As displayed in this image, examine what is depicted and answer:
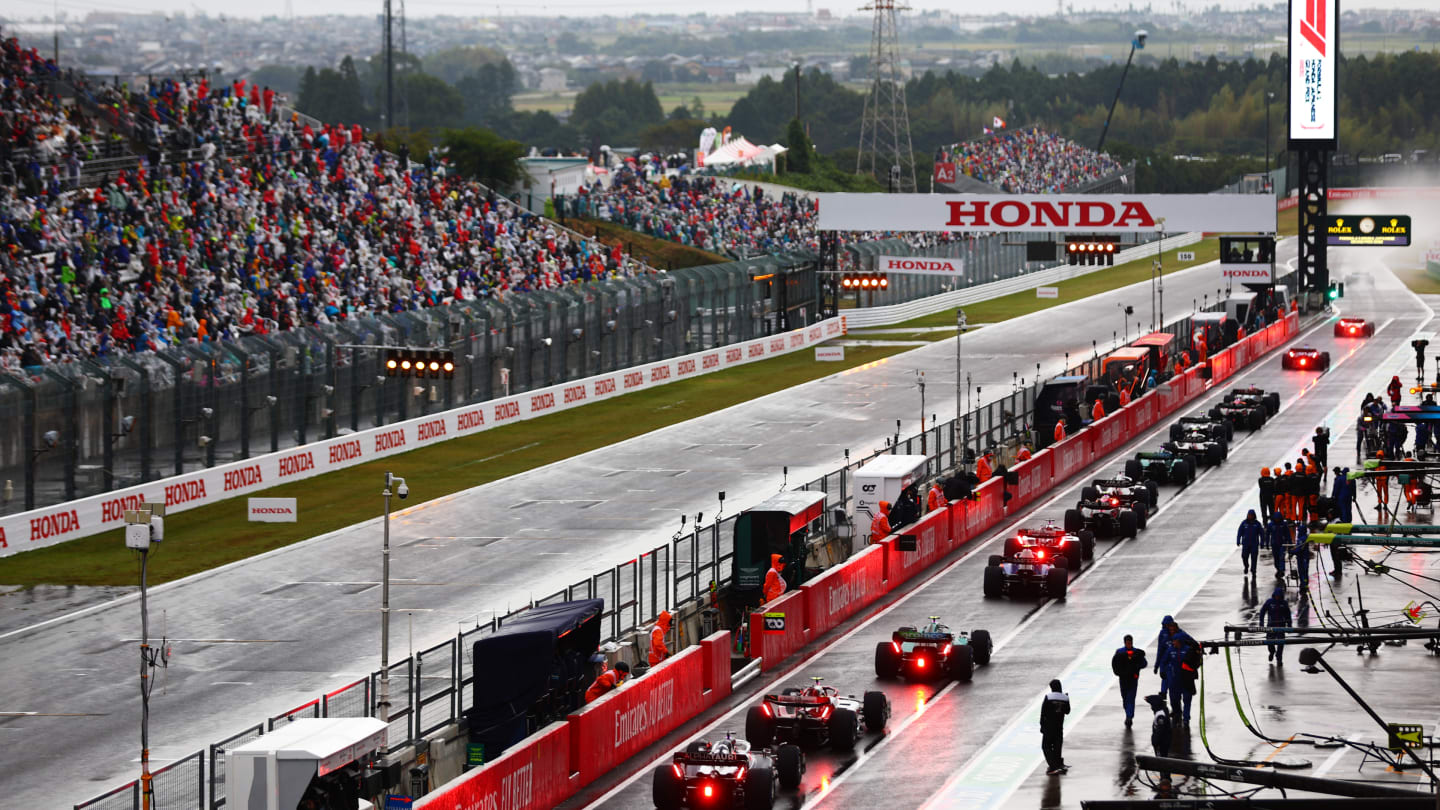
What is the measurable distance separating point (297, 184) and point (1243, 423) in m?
28.5

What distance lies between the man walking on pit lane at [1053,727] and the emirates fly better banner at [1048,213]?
4797 centimetres

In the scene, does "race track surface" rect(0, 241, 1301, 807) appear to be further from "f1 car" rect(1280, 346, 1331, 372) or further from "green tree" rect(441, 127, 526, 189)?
"green tree" rect(441, 127, 526, 189)

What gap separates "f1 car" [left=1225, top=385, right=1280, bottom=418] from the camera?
55906 mm

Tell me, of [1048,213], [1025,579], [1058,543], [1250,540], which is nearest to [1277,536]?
[1250,540]

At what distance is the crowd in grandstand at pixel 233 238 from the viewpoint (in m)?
45.1

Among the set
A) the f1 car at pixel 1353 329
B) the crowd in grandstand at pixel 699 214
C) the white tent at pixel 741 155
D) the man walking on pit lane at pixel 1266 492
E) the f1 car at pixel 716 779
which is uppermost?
the white tent at pixel 741 155

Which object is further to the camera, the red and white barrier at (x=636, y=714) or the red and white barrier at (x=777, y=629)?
the red and white barrier at (x=777, y=629)

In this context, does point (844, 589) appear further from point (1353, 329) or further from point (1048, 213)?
point (1353, 329)

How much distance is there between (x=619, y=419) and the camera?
5678cm

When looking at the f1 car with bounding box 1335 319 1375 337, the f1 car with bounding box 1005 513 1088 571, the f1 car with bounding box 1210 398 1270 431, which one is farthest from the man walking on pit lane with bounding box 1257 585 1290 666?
the f1 car with bounding box 1335 319 1375 337

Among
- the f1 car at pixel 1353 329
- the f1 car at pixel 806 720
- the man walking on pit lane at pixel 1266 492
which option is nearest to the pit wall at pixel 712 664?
the f1 car at pixel 806 720

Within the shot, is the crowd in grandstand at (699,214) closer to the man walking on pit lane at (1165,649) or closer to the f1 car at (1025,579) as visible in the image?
the f1 car at (1025,579)

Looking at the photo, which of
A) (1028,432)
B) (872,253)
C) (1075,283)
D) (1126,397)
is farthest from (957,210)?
(1075,283)

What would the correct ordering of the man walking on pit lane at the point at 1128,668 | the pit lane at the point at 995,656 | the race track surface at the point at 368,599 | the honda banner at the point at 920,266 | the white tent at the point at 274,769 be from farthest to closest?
the honda banner at the point at 920,266, the race track surface at the point at 368,599, the man walking on pit lane at the point at 1128,668, the pit lane at the point at 995,656, the white tent at the point at 274,769
